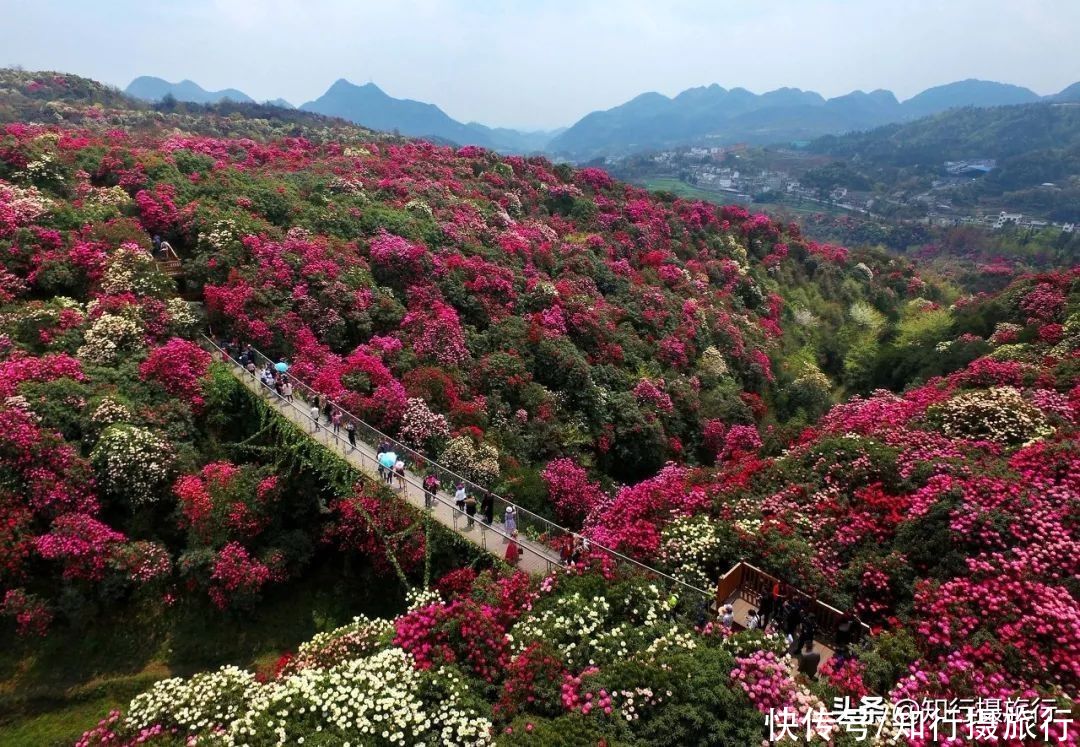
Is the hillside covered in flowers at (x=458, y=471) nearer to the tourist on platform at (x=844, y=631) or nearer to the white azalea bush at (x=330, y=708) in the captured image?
the white azalea bush at (x=330, y=708)

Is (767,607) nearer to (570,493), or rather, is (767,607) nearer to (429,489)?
(429,489)

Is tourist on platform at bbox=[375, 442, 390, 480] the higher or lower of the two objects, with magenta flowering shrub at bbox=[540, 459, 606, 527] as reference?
higher

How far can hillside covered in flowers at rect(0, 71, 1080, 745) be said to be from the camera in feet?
31.9

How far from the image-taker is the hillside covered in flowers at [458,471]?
9.71 meters

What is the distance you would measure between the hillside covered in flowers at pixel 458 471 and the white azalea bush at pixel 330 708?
2.2 inches

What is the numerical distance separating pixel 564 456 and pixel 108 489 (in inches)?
543

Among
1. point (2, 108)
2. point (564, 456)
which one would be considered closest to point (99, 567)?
point (564, 456)

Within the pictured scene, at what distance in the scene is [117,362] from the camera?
18.7 m


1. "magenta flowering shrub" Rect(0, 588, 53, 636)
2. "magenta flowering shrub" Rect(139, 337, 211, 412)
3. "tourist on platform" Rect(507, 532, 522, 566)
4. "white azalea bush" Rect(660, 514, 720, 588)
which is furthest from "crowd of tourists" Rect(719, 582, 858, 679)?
"magenta flowering shrub" Rect(139, 337, 211, 412)

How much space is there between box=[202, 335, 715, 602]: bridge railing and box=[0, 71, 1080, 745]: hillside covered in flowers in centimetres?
60

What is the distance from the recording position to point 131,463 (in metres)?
15.6

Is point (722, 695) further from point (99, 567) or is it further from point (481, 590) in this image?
point (99, 567)

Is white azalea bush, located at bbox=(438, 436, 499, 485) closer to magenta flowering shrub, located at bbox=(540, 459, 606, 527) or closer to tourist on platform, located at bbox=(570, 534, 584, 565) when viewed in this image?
magenta flowering shrub, located at bbox=(540, 459, 606, 527)

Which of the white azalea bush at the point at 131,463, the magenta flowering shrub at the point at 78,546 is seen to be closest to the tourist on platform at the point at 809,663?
the magenta flowering shrub at the point at 78,546
